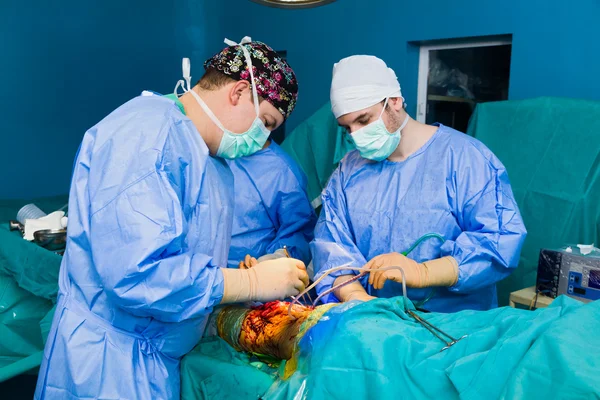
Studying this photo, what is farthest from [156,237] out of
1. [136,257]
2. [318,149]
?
[318,149]

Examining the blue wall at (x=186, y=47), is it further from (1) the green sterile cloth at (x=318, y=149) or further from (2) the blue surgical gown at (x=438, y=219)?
(2) the blue surgical gown at (x=438, y=219)

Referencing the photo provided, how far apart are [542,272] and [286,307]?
122cm

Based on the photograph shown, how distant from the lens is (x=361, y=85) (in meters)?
2.04

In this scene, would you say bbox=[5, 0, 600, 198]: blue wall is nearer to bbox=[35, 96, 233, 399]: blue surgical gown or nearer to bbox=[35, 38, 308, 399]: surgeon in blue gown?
bbox=[35, 38, 308, 399]: surgeon in blue gown

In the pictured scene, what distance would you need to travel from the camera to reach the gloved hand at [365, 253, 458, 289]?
6.05 ft

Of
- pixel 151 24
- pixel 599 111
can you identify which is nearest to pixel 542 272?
pixel 599 111

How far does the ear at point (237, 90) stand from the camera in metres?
1.60

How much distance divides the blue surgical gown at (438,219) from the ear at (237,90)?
2.48ft

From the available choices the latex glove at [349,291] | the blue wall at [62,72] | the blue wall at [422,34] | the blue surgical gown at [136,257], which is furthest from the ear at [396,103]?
the blue wall at [62,72]

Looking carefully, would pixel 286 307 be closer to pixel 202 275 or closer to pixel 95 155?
pixel 202 275

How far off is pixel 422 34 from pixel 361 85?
1.68 metres

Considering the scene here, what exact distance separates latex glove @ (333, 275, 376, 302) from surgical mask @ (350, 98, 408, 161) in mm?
499

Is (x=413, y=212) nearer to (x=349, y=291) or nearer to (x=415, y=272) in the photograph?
(x=415, y=272)

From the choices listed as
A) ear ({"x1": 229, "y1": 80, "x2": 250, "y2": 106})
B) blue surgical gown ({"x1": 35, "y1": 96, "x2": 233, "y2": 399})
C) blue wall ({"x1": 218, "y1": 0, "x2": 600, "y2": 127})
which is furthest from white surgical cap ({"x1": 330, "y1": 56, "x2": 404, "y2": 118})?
blue wall ({"x1": 218, "y1": 0, "x2": 600, "y2": 127})
